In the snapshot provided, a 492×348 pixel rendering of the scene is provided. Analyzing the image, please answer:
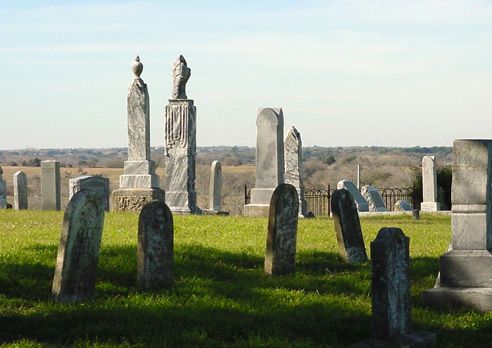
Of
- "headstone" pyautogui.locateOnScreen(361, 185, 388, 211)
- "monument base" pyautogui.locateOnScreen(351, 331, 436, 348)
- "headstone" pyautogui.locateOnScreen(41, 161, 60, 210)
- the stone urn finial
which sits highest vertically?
the stone urn finial

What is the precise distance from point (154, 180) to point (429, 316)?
17.7 meters

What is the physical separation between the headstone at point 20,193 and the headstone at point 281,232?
64.9 feet

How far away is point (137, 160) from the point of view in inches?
1093

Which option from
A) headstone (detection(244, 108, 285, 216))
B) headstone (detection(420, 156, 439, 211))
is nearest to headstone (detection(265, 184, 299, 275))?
headstone (detection(244, 108, 285, 216))

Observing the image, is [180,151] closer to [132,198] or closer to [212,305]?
[132,198]

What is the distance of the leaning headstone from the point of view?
895cm

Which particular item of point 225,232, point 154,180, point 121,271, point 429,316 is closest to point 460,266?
point 429,316

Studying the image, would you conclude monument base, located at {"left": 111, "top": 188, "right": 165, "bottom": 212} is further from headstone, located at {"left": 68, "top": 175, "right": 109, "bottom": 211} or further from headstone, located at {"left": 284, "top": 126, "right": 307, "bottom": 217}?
headstone, located at {"left": 284, "top": 126, "right": 307, "bottom": 217}

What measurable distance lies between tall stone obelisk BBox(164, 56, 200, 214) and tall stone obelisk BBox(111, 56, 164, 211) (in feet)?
1.80

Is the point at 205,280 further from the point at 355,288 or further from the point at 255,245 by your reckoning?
the point at 255,245

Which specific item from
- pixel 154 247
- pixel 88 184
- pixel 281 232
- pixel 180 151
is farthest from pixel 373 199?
pixel 154 247

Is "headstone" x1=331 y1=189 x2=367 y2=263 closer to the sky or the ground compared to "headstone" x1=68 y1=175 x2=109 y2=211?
closer to the ground

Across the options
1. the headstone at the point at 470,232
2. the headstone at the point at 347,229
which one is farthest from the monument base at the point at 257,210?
the headstone at the point at 470,232

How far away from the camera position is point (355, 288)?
38.6ft
